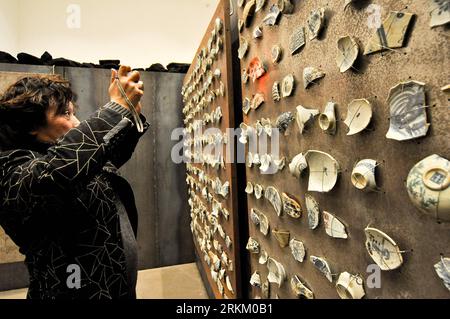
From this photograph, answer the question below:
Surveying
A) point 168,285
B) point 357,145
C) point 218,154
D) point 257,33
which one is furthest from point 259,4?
point 168,285

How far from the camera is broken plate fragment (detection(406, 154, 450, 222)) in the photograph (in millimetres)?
381

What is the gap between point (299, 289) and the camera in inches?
31.5

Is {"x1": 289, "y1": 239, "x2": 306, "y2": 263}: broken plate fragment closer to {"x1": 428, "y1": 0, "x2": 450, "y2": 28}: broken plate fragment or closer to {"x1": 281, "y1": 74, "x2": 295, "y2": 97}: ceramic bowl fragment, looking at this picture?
{"x1": 281, "y1": 74, "x2": 295, "y2": 97}: ceramic bowl fragment

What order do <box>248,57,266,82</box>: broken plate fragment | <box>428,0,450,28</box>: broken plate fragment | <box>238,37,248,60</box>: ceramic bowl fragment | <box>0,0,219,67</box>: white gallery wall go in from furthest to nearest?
<box>0,0,219,67</box>: white gallery wall, <box>238,37,248,60</box>: ceramic bowl fragment, <box>248,57,266,82</box>: broken plate fragment, <box>428,0,450,28</box>: broken plate fragment

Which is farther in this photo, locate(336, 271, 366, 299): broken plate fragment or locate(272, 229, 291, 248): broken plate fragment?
locate(272, 229, 291, 248): broken plate fragment

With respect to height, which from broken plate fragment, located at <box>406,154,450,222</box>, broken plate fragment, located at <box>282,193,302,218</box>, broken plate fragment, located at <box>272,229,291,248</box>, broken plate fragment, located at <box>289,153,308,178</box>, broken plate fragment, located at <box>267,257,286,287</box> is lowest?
broken plate fragment, located at <box>267,257,286,287</box>

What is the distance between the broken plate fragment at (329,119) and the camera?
0.60m

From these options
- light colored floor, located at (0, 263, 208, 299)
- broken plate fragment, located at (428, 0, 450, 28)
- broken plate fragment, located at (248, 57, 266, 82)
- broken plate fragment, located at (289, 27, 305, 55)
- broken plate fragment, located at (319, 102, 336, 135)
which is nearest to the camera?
broken plate fragment, located at (428, 0, 450, 28)

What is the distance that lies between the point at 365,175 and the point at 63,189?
0.68 metres

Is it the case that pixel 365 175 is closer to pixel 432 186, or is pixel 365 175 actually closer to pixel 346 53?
pixel 432 186

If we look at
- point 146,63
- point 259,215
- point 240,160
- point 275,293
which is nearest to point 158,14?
point 146,63

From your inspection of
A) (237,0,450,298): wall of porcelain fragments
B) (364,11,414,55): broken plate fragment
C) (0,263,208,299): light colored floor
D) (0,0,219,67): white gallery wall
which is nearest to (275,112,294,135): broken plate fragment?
(237,0,450,298): wall of porcelain fragments

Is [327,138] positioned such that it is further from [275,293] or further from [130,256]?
[130,256]
